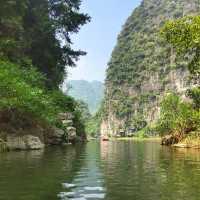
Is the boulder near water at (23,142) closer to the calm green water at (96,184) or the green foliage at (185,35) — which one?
the calm green water at (96,184)

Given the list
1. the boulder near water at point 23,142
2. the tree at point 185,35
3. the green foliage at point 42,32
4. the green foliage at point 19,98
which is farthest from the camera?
the green foliage at point 42,32

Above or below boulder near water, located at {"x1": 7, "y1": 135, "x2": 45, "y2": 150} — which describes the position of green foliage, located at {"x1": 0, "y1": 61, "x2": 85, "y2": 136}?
above

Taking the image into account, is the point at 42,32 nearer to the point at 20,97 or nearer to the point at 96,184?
the point at 20,97

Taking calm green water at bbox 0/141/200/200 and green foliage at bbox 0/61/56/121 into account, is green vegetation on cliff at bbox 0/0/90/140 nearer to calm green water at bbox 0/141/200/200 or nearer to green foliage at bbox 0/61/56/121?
green foliage at bbox 0/61/56/121

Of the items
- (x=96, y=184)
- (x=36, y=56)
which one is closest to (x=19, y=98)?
(x=96, y=184)

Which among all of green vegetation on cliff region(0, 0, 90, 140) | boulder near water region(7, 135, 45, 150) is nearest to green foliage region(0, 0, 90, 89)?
green vegetation on cliff region(0, 0, 90, 140)

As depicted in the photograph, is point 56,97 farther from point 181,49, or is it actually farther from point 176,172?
point 176,172

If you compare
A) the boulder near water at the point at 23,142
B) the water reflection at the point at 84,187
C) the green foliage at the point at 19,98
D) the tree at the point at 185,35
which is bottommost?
the water reflection at the point at 84,187

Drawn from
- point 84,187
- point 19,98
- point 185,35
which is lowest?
point 84,187

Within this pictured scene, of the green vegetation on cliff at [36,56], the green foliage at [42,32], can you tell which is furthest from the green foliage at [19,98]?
the green foliage at [42,32]

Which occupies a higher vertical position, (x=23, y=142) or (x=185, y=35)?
(x=185, y=35)

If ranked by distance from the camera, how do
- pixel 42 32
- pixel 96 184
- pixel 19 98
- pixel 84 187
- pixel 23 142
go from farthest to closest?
pixel 42 32
pixel 23 142
pixel 19 98
pixel 96 184
pixel 84 187

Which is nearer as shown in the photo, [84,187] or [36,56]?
[84,187]

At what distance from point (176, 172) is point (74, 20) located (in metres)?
45.7
